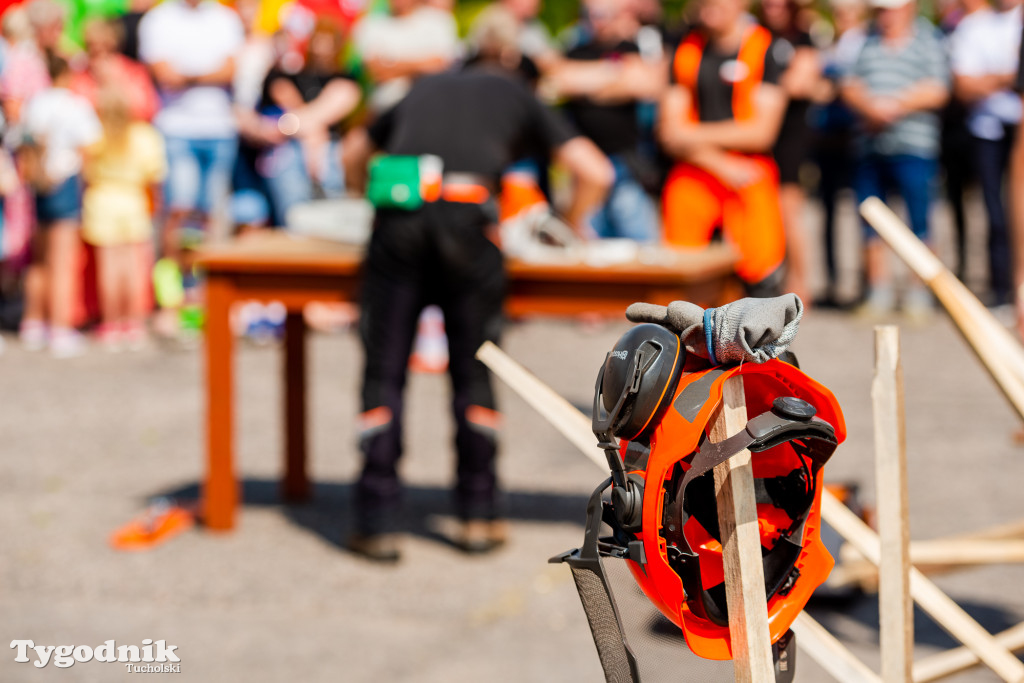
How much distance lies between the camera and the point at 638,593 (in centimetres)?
165

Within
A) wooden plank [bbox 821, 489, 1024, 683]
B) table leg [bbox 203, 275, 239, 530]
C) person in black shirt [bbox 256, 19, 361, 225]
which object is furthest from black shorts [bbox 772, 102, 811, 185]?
wooden plank [bbox 821, 489, 1024, 683]

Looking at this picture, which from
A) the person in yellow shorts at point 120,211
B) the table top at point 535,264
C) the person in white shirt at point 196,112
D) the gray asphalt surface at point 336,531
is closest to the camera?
the gray asphalt surface at point 336,531

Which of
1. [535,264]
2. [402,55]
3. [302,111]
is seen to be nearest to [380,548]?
[535,264]

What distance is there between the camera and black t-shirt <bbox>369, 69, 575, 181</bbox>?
13.5 feet

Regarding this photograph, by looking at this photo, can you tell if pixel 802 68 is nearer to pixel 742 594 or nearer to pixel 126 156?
pixel 126 156

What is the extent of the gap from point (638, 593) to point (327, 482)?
383 cm

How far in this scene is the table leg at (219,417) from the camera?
14.8 feet

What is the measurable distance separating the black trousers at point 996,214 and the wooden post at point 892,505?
7.25 metres

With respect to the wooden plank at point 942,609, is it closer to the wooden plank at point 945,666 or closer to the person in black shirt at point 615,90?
the wooden plank at point 945,666

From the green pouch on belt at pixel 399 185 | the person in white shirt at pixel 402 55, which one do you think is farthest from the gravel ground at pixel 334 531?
the person in white shirt at pixel 402 55

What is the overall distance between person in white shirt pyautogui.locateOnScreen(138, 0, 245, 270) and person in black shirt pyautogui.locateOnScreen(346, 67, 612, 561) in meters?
4.16

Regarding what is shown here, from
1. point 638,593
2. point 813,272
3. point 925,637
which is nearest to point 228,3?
point 813,272

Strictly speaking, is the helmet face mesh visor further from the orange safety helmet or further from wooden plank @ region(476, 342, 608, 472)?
wooden plank @ region(476, 342, 608, 472)

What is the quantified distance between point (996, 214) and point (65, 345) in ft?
20.7
